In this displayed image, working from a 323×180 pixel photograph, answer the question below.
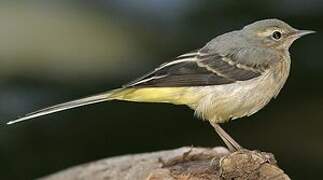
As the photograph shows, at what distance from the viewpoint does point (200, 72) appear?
5840 mm

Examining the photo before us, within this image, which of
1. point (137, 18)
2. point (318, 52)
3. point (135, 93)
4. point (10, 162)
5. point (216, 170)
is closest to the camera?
point (216, 170)

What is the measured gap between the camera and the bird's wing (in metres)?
5.77

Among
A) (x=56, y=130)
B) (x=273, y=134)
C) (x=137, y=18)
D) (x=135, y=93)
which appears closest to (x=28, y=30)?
(x=137, y=18)

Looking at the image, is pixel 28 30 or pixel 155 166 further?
pixel 28 30

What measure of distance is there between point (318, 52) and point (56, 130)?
88.8 inches

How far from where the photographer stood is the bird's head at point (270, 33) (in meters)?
6.04

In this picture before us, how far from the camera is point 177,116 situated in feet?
25.4

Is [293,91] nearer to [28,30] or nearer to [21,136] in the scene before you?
[21,136]

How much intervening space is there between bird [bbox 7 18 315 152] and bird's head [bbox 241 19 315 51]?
0.10m

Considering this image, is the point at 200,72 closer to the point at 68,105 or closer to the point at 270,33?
the point at 270,33

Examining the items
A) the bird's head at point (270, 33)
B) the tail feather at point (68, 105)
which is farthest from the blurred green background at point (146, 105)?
the tail feather at point (68, 105)

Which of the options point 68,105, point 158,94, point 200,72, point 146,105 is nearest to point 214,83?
point 200,72

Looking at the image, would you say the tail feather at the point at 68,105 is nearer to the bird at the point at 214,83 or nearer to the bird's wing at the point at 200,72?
the bird at the point at 214,83

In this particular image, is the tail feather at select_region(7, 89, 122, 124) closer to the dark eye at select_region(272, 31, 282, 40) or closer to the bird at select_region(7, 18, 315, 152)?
the bird at select_region(7, 18, 315, 152)
